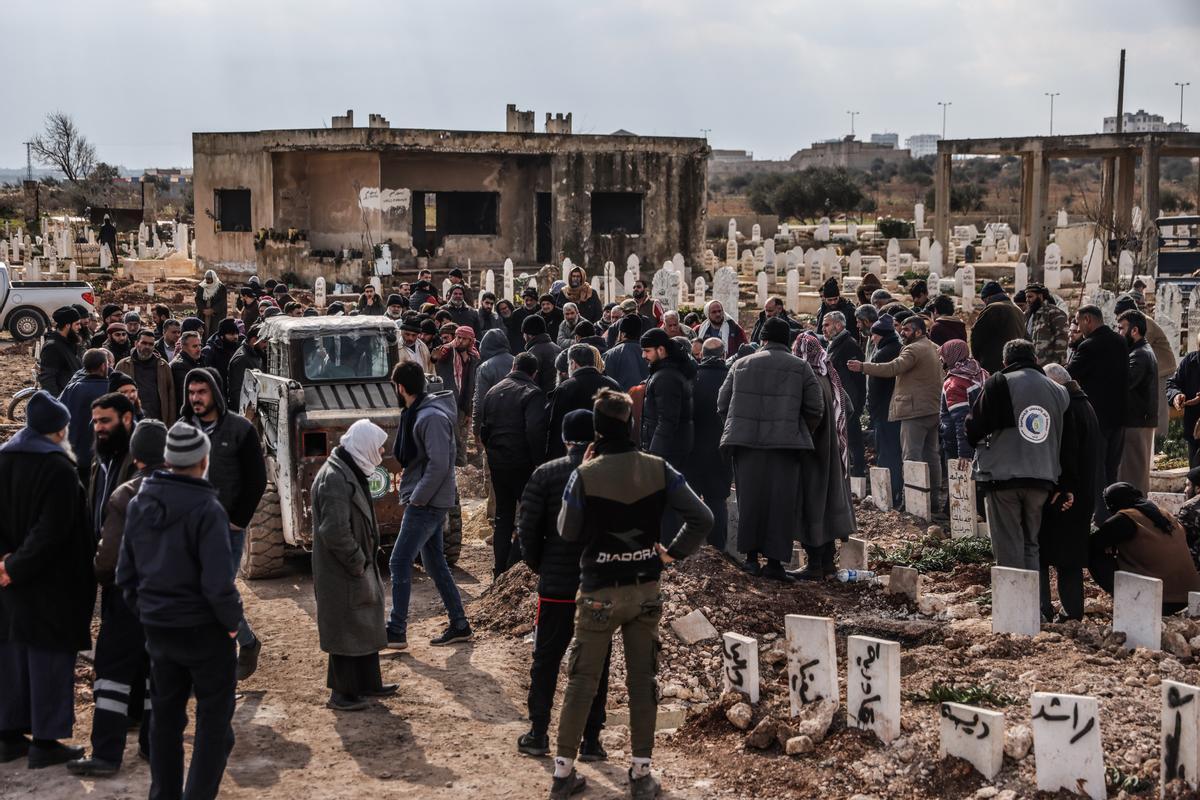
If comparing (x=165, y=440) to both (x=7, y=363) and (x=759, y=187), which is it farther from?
(x=759, y=187)

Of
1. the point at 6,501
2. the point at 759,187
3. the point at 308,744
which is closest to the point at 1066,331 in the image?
the point at 308,744

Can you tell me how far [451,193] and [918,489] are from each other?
24911mm

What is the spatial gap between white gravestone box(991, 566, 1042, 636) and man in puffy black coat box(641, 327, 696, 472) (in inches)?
108

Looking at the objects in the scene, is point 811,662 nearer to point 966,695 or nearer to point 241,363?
point 966,695

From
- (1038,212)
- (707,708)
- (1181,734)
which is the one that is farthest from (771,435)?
(1038,212)

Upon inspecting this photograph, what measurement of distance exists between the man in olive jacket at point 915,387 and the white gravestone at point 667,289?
32.7 feet

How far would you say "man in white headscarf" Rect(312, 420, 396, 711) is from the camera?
291 inches

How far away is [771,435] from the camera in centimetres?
934

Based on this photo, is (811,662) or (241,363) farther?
(241,363)

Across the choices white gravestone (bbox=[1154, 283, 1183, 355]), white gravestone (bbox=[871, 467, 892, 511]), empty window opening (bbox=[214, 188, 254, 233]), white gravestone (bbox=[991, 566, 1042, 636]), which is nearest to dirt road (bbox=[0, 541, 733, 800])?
white gravestone (bbox=[991, 566, 1042, 636])

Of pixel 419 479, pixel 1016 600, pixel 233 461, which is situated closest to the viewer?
pixel 233 461

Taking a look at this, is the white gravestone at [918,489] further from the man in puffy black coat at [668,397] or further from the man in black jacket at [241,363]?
the man in black jacket at [241,363]

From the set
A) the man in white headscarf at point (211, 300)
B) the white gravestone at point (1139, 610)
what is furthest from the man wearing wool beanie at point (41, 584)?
the man in white headscarf at point (211, 300)

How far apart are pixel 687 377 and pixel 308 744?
160 inches
